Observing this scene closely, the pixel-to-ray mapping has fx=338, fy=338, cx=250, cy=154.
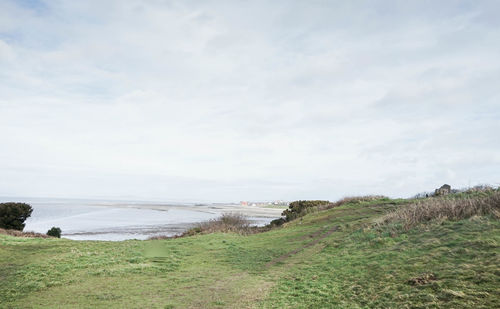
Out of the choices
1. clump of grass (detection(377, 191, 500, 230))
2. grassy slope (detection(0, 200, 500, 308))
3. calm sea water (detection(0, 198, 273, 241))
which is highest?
clump of grass (detection(377, 191, 500, 230))

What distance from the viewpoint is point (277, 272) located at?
481 inches

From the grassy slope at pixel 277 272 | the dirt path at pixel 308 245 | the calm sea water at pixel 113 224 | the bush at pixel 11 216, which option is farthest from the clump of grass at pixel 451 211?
the bush at pixel 11 216

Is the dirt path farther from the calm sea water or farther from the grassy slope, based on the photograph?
the calm sea water

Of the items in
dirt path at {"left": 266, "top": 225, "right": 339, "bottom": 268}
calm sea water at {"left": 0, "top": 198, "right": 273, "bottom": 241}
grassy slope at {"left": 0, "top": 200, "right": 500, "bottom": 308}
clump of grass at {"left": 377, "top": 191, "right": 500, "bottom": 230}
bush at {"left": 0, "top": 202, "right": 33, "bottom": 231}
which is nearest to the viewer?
grassy slope at {"left": 0, "top": 200, "right": 500, "bottom": 308}

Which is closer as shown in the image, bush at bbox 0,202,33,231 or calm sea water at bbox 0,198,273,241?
bush at bbox 0,202,33,231

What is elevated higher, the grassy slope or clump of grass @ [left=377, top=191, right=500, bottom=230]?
clump of grass @ [left=377, top=191, right=500, bottom=230]

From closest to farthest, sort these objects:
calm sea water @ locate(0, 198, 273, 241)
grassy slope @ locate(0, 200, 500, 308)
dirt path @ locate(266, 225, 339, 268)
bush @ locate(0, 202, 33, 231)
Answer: grassy slope @ locate(0, 200, 500, 308) → dirt path @ locate(266, 225, 339, 268) → bush @ locate(0, 202, 33, 231) → calm sea water @ locate(0, 198, 273, 241)

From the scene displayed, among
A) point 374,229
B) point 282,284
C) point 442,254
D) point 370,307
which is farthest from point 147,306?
point 374,229

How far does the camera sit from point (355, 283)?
9.15 metres

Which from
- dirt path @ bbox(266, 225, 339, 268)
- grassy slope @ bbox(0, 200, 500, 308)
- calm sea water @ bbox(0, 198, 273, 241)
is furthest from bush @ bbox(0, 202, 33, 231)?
dirt path @ bbox(266, 225, 339, 268)

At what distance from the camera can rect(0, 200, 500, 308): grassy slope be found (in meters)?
7.66

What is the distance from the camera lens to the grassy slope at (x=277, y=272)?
25.1ft

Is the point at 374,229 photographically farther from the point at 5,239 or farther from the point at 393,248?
the point at 5,239

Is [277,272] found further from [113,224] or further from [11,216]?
[113,224]
